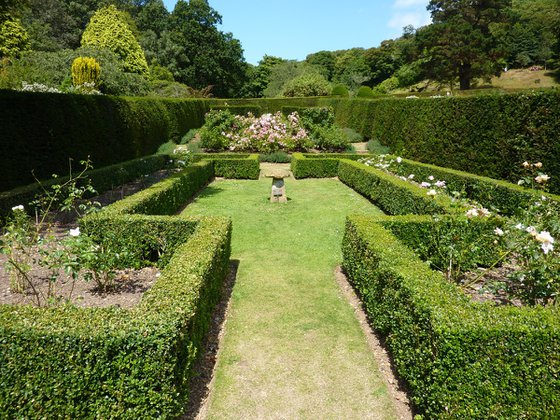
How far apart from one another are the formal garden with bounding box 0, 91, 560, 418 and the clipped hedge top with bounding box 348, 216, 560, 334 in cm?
2

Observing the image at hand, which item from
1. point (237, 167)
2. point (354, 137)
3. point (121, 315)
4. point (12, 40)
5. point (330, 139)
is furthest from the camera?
point (12, 40)

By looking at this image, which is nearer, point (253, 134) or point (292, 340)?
point (292, 340)

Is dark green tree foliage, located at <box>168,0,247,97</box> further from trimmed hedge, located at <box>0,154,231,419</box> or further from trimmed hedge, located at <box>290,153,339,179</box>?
trimmed hedge, located at <box>0,154,231,419</box>

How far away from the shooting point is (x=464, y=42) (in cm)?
3900

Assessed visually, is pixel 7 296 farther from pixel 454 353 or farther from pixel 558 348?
pixel 558 348

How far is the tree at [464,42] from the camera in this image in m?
38.5

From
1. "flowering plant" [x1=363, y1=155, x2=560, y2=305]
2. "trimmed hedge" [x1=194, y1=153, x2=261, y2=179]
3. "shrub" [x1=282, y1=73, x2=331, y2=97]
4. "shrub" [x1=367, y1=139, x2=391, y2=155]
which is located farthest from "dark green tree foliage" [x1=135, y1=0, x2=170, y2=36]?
"flowering plant" [x1=363, y1=155, x2=560, y2=305]

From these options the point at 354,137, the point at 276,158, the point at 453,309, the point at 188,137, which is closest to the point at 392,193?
the point at 453,309

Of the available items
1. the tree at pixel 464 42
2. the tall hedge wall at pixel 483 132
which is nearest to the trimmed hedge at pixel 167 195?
the tall hedge wall at pixel 483 132

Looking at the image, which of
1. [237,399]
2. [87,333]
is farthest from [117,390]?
[237,399]

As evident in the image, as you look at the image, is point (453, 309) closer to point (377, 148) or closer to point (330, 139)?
point (330, 139)

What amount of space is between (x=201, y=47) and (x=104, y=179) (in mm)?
43656

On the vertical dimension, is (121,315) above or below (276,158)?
below

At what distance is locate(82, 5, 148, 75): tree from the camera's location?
3403 centimetres
